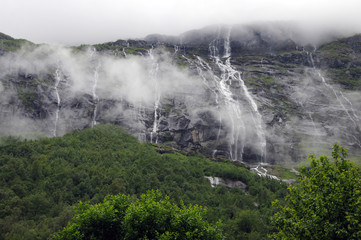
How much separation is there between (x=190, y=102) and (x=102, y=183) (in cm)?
7460

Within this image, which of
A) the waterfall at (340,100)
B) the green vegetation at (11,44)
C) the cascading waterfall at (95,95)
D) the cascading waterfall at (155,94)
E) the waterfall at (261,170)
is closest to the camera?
the waterfall at (261,170)

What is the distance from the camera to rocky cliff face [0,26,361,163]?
142250mm

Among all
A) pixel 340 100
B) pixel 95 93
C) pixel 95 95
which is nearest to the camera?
pixel 95 95

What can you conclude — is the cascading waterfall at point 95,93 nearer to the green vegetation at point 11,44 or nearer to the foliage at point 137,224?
the green vegetation at point 11,44

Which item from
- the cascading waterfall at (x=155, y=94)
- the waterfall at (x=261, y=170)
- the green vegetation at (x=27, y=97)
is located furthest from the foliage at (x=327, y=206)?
the green vegetation at (x=27, y=97)

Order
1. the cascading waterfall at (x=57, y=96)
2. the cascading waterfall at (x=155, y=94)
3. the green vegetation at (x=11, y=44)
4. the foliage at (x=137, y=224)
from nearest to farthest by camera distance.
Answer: the foliage at (x=137, y=224)
the cascading waterfall at (x=57, y=96)
the cascading waterfall at (x=155, y=94)
the green vegetation at (x=11, y=44)

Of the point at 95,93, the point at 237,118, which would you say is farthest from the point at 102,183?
the point at 237,118

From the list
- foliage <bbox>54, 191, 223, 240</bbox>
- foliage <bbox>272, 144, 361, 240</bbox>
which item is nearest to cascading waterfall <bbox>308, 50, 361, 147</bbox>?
foliage <bbox>272, 144, 361, 240</bbox>

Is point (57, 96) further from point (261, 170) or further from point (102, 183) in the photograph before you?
point (261, 170)

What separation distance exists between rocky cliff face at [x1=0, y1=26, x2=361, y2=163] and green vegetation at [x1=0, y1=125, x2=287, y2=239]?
19593 millimetres

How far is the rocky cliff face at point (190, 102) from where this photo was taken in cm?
14225

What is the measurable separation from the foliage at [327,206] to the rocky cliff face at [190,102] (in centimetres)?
10914

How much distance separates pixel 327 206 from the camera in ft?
87.4

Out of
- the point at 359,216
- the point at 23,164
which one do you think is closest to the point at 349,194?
the point at 359,216
